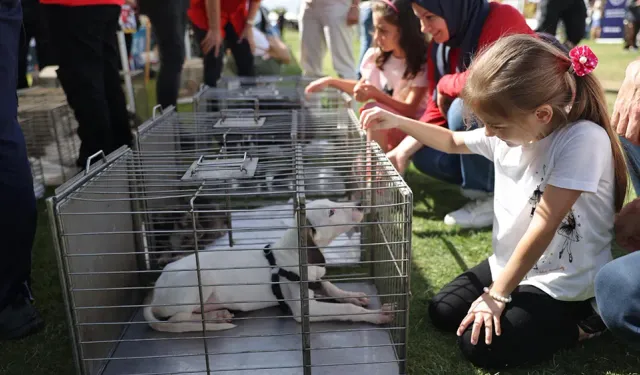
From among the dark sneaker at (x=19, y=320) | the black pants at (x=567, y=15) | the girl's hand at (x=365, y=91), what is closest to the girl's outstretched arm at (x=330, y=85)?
the girl's hand at (x=365, y=91)

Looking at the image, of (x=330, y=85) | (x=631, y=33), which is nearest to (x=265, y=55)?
(x=330, y=85)

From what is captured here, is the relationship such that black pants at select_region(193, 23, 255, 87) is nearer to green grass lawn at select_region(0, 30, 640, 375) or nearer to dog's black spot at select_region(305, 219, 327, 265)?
green grass lawn at select_region(0, 30, 640, 375)

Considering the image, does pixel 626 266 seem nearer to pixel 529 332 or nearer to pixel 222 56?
pixel 529 332

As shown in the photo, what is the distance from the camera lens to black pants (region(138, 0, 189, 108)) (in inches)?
125

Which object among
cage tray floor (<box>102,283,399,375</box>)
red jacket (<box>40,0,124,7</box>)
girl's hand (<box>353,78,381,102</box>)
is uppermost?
red jacket (<box>40,0,124,7</box>)

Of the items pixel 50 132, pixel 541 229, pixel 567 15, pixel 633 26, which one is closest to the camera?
pixel 541 229

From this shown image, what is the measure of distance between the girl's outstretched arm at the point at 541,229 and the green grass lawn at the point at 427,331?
310mm

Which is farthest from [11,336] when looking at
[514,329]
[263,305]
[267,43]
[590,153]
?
[267,43]

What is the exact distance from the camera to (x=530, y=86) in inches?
56.5

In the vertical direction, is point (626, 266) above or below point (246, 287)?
above

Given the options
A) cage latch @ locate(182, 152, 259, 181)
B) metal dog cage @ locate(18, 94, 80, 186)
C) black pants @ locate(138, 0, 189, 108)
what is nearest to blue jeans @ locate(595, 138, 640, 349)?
cage latch @ locate(182, 152, 259, 181)

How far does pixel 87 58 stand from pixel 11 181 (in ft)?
3.36

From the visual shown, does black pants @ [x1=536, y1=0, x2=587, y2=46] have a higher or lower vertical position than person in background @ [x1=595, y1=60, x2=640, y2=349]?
higher

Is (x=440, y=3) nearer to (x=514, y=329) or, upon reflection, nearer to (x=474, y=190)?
(x=474, y=190)
